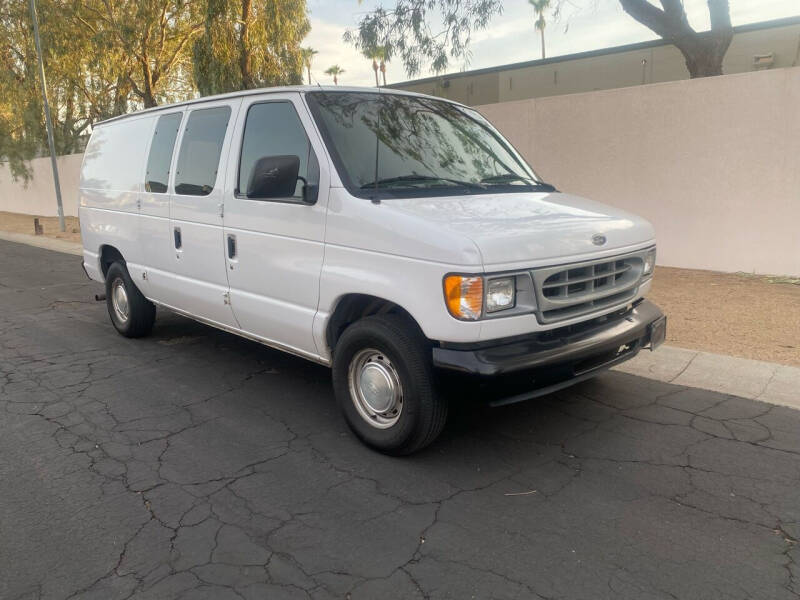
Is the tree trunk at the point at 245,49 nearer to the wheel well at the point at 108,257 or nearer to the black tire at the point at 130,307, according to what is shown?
the wheel well at the point at 108,257

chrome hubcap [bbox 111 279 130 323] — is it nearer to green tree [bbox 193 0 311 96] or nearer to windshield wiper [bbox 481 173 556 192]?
windshield wiper [bbox 481 173 556 192]

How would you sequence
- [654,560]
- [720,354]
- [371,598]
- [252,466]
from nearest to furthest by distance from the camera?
1. [371,598]
2. [654,560]
3. [252,466]
4. [720,354]

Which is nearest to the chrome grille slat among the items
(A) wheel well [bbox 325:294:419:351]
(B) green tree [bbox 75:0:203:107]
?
(A) wheel well [bbox 325:294:419:351]

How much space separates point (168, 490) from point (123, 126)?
4.38 meters

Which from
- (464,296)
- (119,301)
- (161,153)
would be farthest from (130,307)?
(464,296)

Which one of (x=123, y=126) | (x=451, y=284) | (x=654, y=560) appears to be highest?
(x=123, y=126)

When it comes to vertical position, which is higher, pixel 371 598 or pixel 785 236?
pixel 785 236

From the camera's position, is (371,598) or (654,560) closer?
(371,598)

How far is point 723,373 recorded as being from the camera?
530cm

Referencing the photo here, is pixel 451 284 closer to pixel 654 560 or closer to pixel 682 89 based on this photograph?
pixel 654 560

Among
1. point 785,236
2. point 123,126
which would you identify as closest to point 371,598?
point 123,126

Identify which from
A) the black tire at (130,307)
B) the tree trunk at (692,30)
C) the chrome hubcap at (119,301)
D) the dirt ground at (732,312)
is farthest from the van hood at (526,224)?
the tree trunk at (692,30)

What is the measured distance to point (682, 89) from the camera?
909 centimetres

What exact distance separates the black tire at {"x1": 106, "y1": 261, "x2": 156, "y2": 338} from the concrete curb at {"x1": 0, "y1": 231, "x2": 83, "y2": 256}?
8.69 meters
